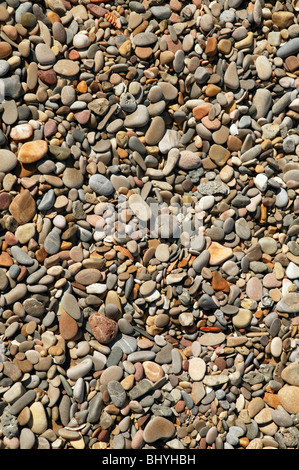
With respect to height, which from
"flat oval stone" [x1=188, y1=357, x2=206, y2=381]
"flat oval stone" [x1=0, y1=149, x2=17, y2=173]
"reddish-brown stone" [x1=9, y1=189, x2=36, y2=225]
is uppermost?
"flat oval stone" [x1=0, y1=149, x2=17, y2=173]

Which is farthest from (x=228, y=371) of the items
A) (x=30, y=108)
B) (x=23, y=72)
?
(x=23, y=72)

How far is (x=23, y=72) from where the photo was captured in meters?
1.73

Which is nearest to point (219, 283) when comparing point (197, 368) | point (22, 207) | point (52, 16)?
point (197, 368)

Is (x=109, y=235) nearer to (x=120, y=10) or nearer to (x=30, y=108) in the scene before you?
(x=30, y=108)

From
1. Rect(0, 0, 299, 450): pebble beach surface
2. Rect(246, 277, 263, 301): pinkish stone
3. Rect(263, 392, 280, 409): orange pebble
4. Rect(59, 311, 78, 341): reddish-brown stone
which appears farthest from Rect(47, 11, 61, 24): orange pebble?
Rect(263, 392, 280, 409): orange pebble

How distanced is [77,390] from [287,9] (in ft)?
5.77

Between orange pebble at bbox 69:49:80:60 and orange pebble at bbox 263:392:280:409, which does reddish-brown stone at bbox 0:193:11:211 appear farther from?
orange pebble at bbox 263:392:280:409

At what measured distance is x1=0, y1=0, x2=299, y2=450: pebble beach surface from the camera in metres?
1.64

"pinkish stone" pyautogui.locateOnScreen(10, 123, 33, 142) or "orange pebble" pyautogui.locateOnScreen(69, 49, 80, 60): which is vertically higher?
"orange pebble" pyautogui.locateOnScreen(69, 49, 80, 60)

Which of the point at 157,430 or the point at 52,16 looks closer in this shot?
the point at 157,430

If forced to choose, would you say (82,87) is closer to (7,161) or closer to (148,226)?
(7,161)

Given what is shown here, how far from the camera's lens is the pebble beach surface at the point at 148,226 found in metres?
1.64

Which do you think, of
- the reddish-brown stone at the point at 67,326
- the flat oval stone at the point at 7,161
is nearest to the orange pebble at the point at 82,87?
the flat oval stone at the point at 7,161

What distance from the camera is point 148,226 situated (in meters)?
1.74
